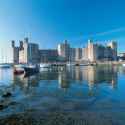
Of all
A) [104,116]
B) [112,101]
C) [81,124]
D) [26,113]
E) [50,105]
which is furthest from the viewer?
[112,101]

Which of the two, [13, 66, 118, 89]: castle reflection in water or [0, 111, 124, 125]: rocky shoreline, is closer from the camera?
[0, 111, 124, 125]: rocky shoreline

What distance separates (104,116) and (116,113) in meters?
1.62

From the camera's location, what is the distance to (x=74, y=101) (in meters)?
24.2

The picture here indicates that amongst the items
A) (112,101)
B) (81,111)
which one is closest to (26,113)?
(81,111)

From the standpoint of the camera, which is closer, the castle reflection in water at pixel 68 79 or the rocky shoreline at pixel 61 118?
→ the rocky shoreline at pixel 61 118

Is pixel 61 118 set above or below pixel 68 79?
below

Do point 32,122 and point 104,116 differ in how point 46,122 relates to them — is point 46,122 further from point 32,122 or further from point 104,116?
point 104,116

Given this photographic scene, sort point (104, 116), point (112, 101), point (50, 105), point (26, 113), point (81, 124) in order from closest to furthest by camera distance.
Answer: point (81, 124)
point (104, 116)
point (26, 113)
point (50, 105)
point (112, 101)

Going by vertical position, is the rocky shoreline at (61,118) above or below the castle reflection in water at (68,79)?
below

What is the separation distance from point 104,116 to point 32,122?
648 centimetres

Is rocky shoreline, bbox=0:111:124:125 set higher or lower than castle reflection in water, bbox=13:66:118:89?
lower

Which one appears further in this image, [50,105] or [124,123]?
[50,105]

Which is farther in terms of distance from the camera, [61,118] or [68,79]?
[68,79]

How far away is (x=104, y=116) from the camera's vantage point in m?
17.6
